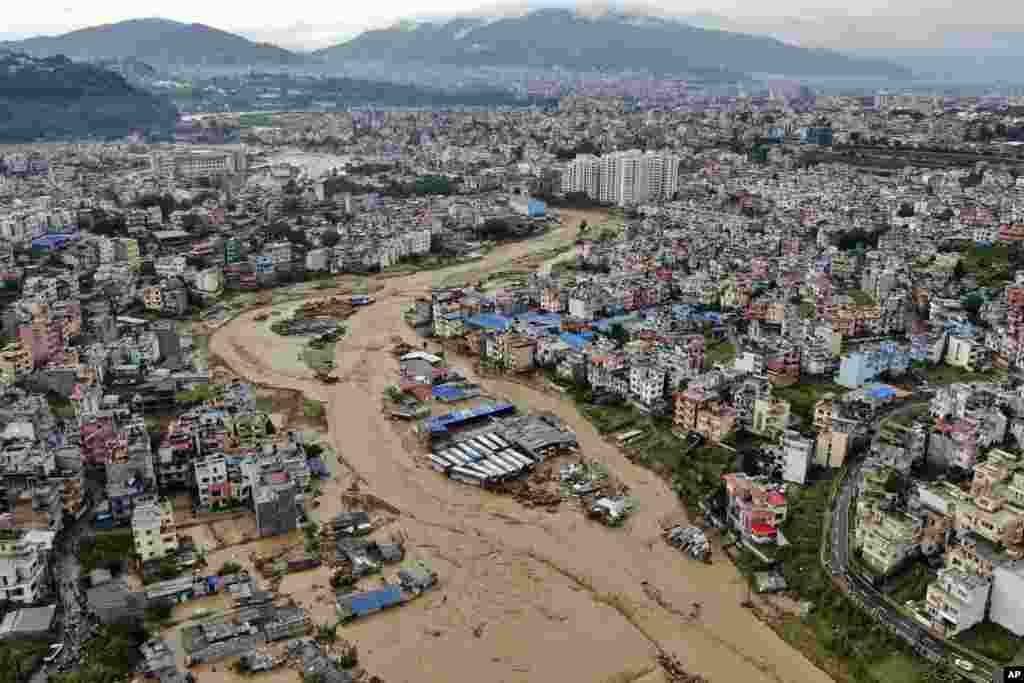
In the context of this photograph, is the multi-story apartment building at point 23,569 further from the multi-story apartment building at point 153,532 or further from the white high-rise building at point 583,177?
the white high-rise building at point 583,177

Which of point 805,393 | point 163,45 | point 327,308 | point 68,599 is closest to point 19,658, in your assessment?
point 68,599

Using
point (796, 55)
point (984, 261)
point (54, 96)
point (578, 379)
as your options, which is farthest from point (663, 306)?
point (796, 55)

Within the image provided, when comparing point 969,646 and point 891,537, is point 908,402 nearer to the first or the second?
point 891,537

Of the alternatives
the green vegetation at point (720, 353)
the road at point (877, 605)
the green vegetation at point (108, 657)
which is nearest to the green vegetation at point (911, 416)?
the road at point (877, 605)

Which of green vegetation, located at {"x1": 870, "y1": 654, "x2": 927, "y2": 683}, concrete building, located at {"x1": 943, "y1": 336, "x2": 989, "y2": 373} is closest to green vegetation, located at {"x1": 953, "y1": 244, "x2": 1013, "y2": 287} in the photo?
concrete building, located at {"x1": 943, "y1": 336, "x2": 989, "y2": 373}

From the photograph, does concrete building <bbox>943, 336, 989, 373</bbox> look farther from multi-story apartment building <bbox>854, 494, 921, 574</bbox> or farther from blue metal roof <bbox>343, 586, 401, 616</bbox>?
blue metal roof <bbox>343, 586, 401, 616</bbox>
